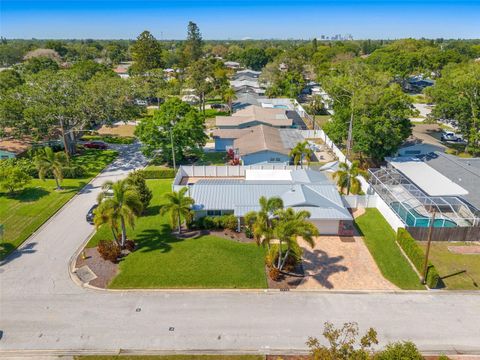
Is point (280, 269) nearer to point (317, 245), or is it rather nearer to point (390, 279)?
point (317, 245)

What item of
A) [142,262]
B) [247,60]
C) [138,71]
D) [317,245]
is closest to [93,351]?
[142,262]

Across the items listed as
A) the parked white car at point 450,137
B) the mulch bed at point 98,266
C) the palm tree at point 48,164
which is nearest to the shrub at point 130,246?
the mulch bed at point 98,266

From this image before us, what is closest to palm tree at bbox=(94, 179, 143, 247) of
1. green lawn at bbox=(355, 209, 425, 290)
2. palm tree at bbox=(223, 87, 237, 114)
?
green lawn at bbox=(355, 209, 425, 290)

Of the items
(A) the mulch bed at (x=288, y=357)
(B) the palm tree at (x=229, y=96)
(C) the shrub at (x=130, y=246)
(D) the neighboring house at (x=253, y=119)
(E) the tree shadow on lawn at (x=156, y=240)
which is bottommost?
(A) the mulch bed at (x=288, y=357)

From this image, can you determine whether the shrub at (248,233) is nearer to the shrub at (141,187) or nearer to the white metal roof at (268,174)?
the white metal roof at (268,174)

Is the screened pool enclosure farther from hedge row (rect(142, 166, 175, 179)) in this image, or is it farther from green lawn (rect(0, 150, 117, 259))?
green lawn (rect(0, 150, 117, 259))
